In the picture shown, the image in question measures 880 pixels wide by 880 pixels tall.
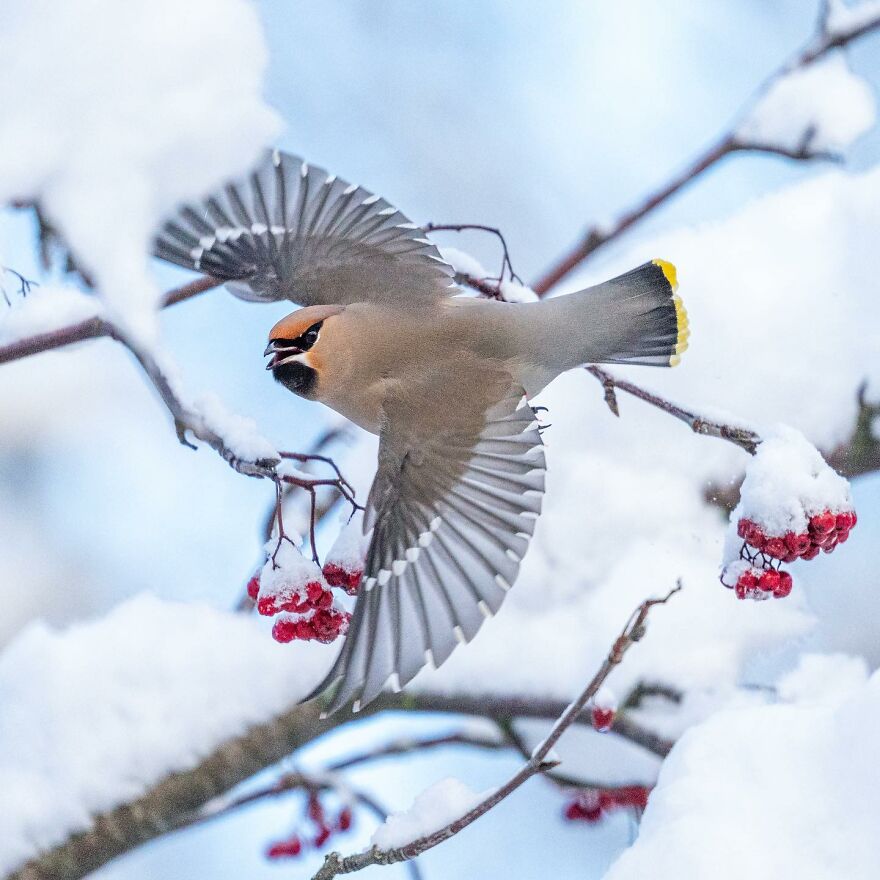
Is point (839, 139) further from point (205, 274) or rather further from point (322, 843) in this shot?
point (322, 843)

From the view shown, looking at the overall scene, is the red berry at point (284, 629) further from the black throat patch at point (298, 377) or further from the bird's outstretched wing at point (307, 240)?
the bird's outstretched wing at point (307, 240)

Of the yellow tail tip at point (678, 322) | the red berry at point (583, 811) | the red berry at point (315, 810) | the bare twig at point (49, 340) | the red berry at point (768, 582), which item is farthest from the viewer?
the red berry at point (583, 811)

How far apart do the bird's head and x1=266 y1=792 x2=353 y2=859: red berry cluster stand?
105 centimetres

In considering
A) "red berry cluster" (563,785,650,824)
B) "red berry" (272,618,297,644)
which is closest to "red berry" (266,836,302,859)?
"red berry cluster" (563,785,650,824)

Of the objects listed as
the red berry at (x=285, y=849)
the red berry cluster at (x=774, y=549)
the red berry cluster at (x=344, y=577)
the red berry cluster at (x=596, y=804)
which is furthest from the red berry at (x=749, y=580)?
the red berry at (x=285, y=849)

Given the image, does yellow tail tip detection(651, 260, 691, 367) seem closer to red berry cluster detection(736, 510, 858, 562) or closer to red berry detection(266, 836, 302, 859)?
red berry cluster detection(736, 510, 858, 562)

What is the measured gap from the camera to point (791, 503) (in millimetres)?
1709

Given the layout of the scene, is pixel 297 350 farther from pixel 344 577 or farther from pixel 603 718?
pixel 603 718

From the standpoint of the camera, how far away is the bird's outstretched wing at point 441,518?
5.70 feet

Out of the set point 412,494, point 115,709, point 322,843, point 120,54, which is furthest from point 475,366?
point 322,843

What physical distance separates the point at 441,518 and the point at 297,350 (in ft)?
1.31

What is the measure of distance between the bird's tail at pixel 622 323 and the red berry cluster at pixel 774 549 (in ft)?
1.63

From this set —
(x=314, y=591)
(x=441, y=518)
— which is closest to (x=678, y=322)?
(x=441, y=518)

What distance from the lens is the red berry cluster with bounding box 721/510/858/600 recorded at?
1.73m
